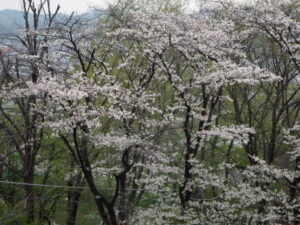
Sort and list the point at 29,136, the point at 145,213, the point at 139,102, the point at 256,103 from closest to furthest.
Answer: the point at 139,102
the point at 29,136
the point at 145,213
the point at 256,103

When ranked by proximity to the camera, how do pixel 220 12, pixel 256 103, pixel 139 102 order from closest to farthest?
pixel 139 102 < pixel 220 12 < pixel 256 103

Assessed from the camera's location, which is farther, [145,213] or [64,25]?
[145,213]

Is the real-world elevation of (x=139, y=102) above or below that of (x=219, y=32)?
below

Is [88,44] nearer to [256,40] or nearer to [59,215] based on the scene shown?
[256,40]

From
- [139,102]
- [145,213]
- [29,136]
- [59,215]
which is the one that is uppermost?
[139,102]

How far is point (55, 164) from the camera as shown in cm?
1270

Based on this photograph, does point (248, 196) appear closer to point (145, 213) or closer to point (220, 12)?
point (145, 213)

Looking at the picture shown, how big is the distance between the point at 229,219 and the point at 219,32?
5.97 metres

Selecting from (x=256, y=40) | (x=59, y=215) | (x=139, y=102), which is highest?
(x=256, y=40)

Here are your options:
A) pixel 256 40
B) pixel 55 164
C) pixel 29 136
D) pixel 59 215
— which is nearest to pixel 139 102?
pixel 29 136

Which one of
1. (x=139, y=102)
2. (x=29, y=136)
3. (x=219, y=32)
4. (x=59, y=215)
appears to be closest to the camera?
(x=139, y=102)

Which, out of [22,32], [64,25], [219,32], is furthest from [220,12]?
[22,32]

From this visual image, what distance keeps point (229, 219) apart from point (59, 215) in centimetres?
927

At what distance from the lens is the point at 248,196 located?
32.6 ft
